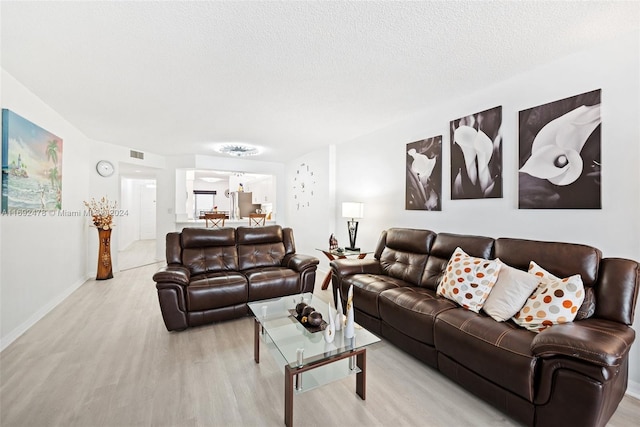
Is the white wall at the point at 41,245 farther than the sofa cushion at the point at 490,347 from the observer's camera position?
Yes

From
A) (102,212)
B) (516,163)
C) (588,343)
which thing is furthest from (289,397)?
(102,212)

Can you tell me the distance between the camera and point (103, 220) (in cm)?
453

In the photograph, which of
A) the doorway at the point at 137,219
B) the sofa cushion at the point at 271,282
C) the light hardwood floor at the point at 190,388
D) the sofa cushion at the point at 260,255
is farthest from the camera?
the doorway at the point at 137,219

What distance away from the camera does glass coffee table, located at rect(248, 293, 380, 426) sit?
5.28ft

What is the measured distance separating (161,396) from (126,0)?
248 cm

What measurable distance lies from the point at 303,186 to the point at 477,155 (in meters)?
3.93

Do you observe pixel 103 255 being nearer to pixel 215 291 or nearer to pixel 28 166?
pixel 28 166

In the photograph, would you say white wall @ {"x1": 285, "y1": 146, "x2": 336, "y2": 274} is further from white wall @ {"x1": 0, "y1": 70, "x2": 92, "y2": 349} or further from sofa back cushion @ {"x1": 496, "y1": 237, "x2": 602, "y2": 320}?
white wall @ {"x1": 0, "y1": 70, "x2": 92, "y2": 349}

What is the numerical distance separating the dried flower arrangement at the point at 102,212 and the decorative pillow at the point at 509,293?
5.46 m

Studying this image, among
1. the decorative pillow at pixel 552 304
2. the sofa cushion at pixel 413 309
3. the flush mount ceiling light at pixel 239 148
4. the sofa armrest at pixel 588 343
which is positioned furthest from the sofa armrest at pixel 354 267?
the flush mount ceiling light at pixel 239 148

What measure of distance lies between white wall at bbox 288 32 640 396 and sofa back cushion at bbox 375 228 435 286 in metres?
0.37

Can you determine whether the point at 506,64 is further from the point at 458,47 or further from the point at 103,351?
the point at 103,351

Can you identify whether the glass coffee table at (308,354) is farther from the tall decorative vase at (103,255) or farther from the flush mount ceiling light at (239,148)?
the tall decorative vase at (103,255)

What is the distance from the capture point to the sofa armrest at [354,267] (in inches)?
124
